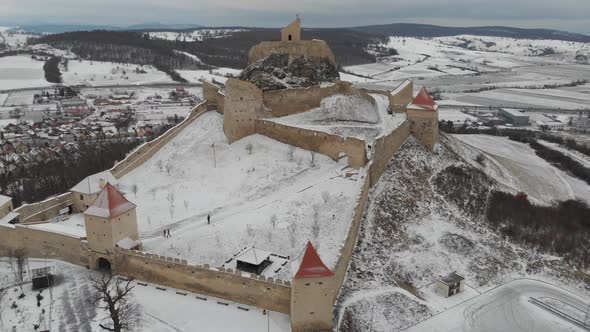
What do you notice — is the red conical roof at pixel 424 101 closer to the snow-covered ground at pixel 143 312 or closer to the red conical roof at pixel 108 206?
the snow-covered ground at pixel 143 312

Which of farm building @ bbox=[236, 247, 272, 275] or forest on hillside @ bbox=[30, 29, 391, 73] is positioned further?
forest on hillside @ bbox=[30, 29, 391, 73]

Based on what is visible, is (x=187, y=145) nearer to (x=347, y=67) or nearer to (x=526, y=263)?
(x=526, y=263)

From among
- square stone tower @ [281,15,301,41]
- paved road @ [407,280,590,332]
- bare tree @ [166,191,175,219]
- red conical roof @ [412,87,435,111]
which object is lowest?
paved road @ [407,280,590,332]

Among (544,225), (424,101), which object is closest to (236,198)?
(424,101)

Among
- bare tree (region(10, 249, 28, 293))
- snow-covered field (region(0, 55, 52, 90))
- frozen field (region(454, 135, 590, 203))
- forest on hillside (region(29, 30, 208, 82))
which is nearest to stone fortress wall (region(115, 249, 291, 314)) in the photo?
bare tree (region(10, 249, 28, 293))

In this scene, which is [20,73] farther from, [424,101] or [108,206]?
[108,206]

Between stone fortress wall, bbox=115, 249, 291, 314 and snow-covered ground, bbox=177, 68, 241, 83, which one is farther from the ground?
snow-covered ground, bbox=177, 68, 241, 83

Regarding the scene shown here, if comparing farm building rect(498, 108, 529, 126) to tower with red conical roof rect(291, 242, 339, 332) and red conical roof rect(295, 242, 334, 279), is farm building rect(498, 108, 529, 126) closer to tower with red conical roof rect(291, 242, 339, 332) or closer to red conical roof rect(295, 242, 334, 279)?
tower with red conical roof rect(291, 242, 339, 332)
